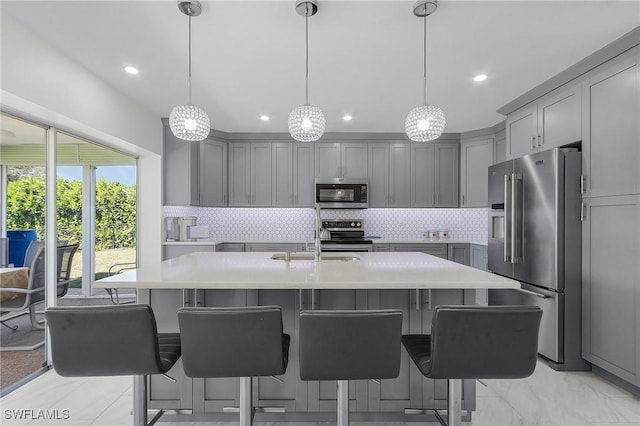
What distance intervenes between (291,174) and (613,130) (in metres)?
3.69

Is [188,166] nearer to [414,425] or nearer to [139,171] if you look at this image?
[139,171]

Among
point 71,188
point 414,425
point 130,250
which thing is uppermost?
point 71,188

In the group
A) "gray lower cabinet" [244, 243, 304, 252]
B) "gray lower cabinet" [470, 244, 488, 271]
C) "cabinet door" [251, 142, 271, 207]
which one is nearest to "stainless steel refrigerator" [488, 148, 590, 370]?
"gray lower cabinet" [470, 244, 488, 271]

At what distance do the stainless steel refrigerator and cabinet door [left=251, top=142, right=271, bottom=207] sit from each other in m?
3.19

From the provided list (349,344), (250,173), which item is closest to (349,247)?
(250,173)

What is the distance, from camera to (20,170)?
105 inches

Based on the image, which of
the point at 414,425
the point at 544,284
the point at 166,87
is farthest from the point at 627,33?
the point at 166,87

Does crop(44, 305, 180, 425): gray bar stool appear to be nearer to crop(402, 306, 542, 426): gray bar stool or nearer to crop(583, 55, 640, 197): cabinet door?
crop(402, 306, 542, 426): gray bar stool

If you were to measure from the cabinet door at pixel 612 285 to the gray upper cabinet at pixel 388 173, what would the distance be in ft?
8.55

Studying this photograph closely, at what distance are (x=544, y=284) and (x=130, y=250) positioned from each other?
4523 mm

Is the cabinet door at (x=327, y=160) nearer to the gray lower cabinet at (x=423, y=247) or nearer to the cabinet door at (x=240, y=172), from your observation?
the cabinet door at (x=240, y=172)

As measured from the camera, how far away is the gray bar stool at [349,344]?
4.49 ft

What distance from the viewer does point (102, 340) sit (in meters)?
1.39

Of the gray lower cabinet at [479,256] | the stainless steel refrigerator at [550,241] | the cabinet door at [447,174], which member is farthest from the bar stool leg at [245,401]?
the cabinet door at [447,174]
